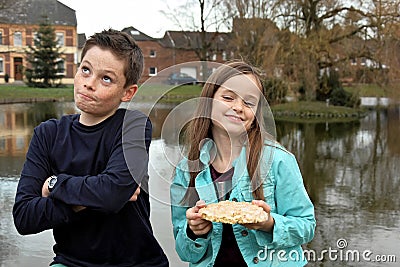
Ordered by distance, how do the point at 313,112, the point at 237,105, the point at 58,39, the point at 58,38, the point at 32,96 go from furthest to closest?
1. the point at 58,38
2. the point at 58,39
3. the point at 32,96
4. the point at 313,112
5. the point at 237,105

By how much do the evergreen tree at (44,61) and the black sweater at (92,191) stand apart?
37.6 meters

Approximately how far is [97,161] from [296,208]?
31.2 inches

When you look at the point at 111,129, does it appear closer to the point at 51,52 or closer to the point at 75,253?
the point at 75,253

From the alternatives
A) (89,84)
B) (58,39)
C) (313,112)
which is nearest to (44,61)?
(58,39)

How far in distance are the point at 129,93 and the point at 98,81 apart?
0.15m

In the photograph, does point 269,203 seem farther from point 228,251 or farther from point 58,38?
point 58,38

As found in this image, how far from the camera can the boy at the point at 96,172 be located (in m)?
1.97

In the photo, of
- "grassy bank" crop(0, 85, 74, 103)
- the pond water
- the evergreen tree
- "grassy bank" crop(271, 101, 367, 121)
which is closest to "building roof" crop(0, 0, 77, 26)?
the evergreen tree

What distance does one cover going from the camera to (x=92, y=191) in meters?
1.95

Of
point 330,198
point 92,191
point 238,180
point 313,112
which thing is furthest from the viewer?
point 313,112

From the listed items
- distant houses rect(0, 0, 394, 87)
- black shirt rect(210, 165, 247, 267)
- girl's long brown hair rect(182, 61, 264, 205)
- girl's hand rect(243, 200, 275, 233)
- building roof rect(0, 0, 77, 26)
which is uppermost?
building roof rect(0, 0, 77, 26)

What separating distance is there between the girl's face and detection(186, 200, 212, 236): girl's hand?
1.06 ft

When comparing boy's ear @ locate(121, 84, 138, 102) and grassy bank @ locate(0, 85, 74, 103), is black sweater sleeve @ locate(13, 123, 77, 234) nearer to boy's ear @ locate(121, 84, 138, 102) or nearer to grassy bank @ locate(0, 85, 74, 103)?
boy's ear @ locate(121, 84, 138, 102)

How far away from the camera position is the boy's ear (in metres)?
2.10
